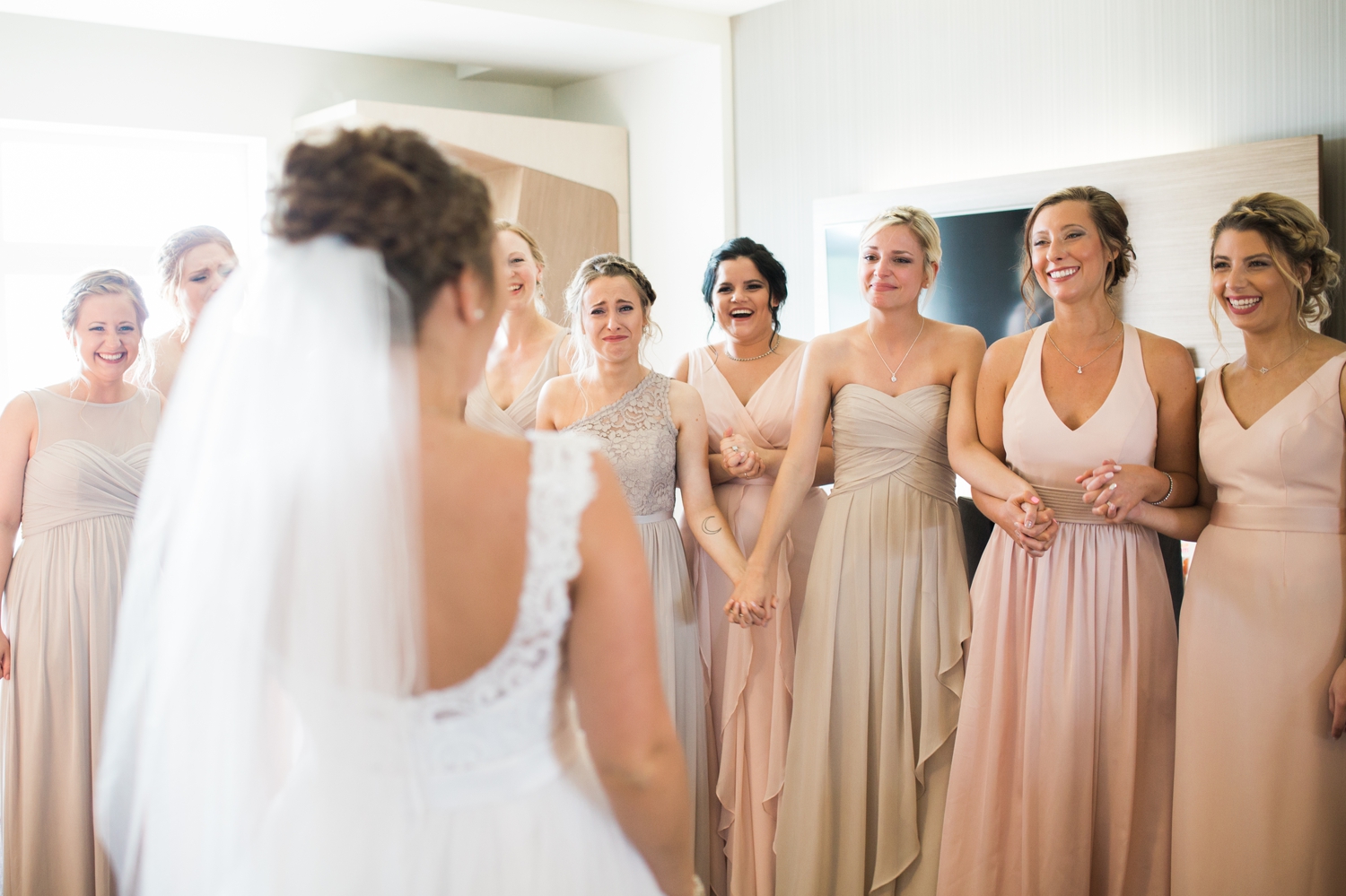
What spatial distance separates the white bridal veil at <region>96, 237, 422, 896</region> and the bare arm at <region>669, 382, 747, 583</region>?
1.57 m

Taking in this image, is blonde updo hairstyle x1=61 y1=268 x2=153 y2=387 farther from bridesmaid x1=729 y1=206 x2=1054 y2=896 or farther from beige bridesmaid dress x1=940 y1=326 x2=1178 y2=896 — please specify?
beige bridesmaid dress x1=940 y1=326 x2=1178 y2=896

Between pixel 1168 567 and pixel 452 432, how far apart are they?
204 centimetres

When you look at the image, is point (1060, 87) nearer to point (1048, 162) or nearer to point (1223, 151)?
point (1048, 162)

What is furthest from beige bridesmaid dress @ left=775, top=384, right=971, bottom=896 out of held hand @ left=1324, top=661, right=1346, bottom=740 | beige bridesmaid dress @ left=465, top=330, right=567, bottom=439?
beige bridesmaid dress @ left=465, top=330, right=567, bottom=439

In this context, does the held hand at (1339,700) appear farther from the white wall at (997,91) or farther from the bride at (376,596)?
the white wall at (997,91)

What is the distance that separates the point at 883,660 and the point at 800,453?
525 mm

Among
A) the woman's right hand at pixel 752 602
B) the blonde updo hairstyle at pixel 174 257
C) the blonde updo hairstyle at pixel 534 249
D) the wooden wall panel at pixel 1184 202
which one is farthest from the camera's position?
the wooden wall panel at pixel 1184 202

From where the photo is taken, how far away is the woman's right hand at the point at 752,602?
7.88ft

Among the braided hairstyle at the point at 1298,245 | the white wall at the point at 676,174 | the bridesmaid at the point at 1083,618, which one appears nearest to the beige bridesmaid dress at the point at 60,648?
the bridesmaid at the point at 1083,618

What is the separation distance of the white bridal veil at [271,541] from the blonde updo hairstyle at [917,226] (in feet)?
5.68

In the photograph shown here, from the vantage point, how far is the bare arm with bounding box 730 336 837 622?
249cm

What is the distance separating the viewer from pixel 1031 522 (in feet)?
7.06

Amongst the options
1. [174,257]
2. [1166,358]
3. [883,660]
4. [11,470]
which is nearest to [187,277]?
[174,257]

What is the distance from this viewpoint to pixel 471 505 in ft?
3.29
